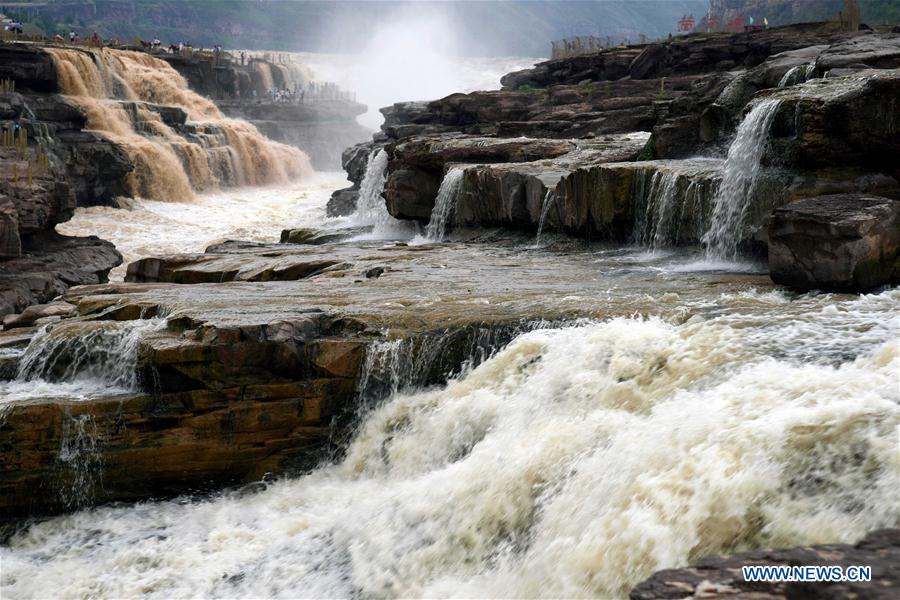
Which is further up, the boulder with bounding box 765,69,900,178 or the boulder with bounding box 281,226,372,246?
the boulder with bounding box 765,69,900,178

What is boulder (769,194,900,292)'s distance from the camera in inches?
370

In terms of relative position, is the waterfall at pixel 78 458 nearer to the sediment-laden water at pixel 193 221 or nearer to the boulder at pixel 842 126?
the boulder at pixel 842 126

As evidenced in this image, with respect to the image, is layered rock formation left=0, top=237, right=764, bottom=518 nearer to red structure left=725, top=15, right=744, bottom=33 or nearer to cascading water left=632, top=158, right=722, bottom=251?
cascading water left=632, top=158, right=722, bottom=251

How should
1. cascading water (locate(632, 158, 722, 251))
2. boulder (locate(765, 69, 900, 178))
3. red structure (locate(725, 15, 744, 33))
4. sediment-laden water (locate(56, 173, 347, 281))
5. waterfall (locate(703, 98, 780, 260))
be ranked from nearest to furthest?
A: 1. boulder (locate(765, 69, 900, 178))
2. waterfall (locate(703, 98, 780, 260))
3. cascading water (locate(632, 158, 722, 251))
4. sediment-laden water (locate(56, 173, 347, 281))
5. red structure (locate(725, 15, 744, 33))

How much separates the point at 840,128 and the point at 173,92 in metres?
30.2

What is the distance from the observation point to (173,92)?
37031mm

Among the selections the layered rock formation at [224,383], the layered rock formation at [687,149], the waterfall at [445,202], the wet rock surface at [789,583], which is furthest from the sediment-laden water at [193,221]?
the wet rock surface at [789,583]

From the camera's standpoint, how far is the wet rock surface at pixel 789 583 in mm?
4391

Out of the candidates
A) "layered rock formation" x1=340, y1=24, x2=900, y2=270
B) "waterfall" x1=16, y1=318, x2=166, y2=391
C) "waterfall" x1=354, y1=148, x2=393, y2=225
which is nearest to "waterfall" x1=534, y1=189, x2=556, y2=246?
"layered rock formation" x1=340, y1=24, x2=900, y2=270

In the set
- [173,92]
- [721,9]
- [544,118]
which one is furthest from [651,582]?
[721,9]

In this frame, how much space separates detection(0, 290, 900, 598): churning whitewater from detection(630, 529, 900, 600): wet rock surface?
50 centimetres

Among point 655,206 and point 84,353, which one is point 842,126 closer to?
point 655,206

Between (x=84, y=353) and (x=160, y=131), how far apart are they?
23.5m

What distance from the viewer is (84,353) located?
10211 mm
